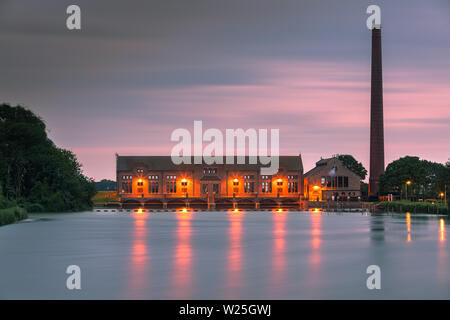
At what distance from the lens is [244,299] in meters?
19.5

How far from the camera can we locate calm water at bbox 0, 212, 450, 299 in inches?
825

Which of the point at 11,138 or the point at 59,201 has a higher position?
the point at 11,138

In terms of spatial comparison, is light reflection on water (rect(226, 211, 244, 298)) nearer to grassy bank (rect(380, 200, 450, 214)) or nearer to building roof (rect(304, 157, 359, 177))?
grassy bank (rect(380, 200, 450, 214))

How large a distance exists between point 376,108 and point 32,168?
181 ft

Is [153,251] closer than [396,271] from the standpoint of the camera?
No

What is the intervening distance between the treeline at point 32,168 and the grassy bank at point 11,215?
20.6 m

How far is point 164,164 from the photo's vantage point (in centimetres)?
13112

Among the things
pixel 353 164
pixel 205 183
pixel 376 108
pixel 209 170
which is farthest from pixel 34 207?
pixel 353 164

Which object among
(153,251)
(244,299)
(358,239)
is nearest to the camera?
(244,299)

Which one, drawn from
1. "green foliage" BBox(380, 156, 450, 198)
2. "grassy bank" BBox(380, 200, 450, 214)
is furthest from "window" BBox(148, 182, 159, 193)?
"grassy bank" BBox(380, 200, 450, 214)

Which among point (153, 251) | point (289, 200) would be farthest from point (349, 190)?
point (153, 251)

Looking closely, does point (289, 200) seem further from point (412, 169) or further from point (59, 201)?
point (59, 201)

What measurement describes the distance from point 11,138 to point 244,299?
72167mm
